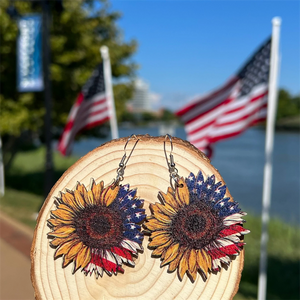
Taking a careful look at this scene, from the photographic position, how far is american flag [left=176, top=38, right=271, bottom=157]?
415cm

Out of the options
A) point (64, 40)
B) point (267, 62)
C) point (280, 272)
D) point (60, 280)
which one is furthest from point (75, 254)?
point (64, 40)

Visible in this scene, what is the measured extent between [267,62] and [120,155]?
3.21m

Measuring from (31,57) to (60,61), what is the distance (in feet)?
8.68

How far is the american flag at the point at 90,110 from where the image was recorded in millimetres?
5629

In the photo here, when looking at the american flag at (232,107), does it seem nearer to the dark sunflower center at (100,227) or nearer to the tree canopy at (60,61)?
the dark sunflower center at (100,227)

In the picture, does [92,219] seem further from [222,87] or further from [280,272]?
[280,272]

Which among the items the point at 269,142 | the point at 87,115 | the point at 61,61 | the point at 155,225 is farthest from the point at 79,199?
the point at 61,61

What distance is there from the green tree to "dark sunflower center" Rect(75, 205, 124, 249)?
348 inches

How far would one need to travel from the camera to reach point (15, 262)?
4.50 metres

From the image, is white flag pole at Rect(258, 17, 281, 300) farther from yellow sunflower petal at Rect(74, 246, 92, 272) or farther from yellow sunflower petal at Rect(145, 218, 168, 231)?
yellow sunflower petal at Rect(74, 246, 92, 272)

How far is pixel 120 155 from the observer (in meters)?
1.31

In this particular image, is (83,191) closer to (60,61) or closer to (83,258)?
(83,258)

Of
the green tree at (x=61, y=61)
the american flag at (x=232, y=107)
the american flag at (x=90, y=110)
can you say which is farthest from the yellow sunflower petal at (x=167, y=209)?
the green tree at (x=61, y=61)

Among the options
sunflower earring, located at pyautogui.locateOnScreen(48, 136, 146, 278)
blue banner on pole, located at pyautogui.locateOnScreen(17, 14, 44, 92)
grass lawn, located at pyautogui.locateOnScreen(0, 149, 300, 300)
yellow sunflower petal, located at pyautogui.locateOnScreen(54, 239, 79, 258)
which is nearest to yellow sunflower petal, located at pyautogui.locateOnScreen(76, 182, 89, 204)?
sunflower earring, located at pyautogui.locateOnScreen(48, 136, 146, 278)
